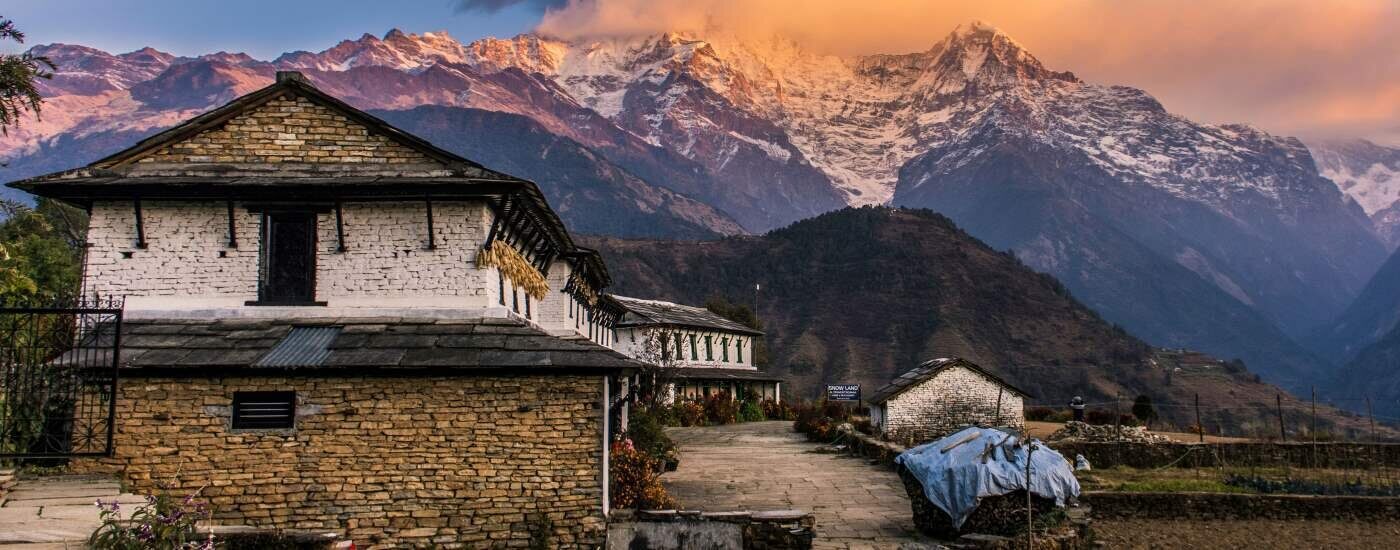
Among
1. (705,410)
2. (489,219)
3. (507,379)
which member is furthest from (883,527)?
(705,410)

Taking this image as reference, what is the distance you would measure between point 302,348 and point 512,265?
14.3ft

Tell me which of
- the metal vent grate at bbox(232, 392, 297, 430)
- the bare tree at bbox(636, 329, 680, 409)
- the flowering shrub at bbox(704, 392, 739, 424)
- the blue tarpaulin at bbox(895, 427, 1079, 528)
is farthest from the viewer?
the flowering shrub at bbox(704, 392, 739, 424)

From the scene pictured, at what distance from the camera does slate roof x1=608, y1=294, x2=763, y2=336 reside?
5012 centimetres

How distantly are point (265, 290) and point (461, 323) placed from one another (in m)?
3.47

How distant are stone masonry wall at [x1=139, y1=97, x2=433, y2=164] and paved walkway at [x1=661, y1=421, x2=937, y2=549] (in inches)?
353

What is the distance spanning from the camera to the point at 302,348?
602 inches

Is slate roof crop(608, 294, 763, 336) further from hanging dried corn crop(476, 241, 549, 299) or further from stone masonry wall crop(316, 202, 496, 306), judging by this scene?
stone masonry wall crop(316, 202, 496, 306)

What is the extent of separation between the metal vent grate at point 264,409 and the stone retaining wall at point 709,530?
5.07m

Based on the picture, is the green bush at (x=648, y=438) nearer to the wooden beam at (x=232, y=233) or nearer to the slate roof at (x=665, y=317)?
the wooden beam at (x=232, y=233)

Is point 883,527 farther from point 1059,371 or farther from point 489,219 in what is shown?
point 1059,371

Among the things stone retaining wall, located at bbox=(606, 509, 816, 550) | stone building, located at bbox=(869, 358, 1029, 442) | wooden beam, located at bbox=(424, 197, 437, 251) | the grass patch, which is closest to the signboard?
stone building, located at bbox=(869, 358, 1029, 442)

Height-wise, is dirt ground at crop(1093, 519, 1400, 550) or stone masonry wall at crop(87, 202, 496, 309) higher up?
stone masonry wall at crop(87, 202, 496, 309)

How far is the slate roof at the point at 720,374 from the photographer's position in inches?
2048

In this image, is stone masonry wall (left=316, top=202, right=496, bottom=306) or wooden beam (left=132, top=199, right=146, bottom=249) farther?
stone masonry wall (left=316, top=202, right=496, bottom=306)
